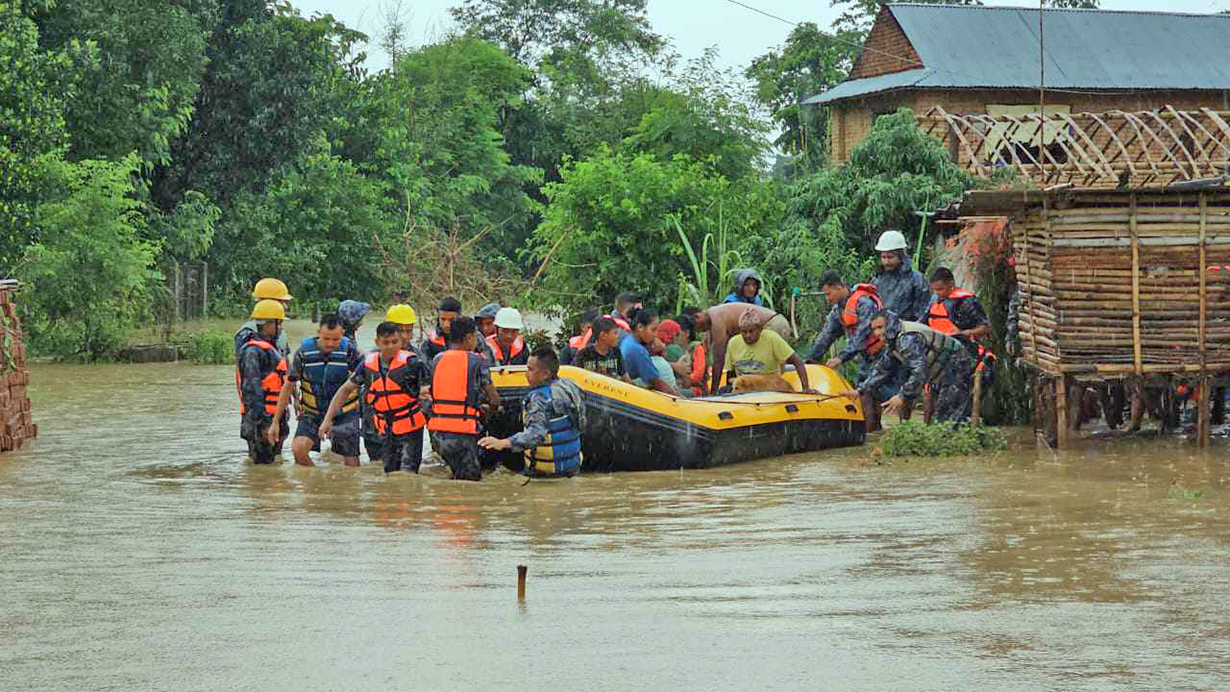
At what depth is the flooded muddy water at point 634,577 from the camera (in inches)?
289

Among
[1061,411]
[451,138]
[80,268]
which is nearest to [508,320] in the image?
[1061,411]

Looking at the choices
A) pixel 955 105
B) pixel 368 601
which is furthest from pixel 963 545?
pixel 955 105

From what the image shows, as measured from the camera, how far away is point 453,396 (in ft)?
42.0

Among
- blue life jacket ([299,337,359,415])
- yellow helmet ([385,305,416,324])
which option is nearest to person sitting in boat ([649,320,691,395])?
yellow helmet ([385,305,416,324])

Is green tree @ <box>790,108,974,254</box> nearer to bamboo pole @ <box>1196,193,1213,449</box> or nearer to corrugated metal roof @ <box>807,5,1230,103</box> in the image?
bamboo pole @ <box>1196,193,1213,449</box>

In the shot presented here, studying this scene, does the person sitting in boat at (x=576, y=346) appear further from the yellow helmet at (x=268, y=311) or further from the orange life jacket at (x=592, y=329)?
the yellow helmet at (x=268, y=311)

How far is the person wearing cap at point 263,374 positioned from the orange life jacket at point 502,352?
181 cm

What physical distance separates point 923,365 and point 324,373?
17.1 feet

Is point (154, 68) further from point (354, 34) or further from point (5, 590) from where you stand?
point (5, 590)

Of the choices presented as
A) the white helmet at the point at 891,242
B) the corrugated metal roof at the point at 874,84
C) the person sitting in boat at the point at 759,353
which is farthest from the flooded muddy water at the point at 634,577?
the corrugated metal roof at the point at 874,84

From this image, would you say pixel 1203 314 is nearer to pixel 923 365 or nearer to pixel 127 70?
pixel 923 365

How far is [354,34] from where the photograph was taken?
144 feet

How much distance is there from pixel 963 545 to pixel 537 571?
103 inches

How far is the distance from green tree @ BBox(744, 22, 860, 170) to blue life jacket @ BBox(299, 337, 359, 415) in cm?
2974
